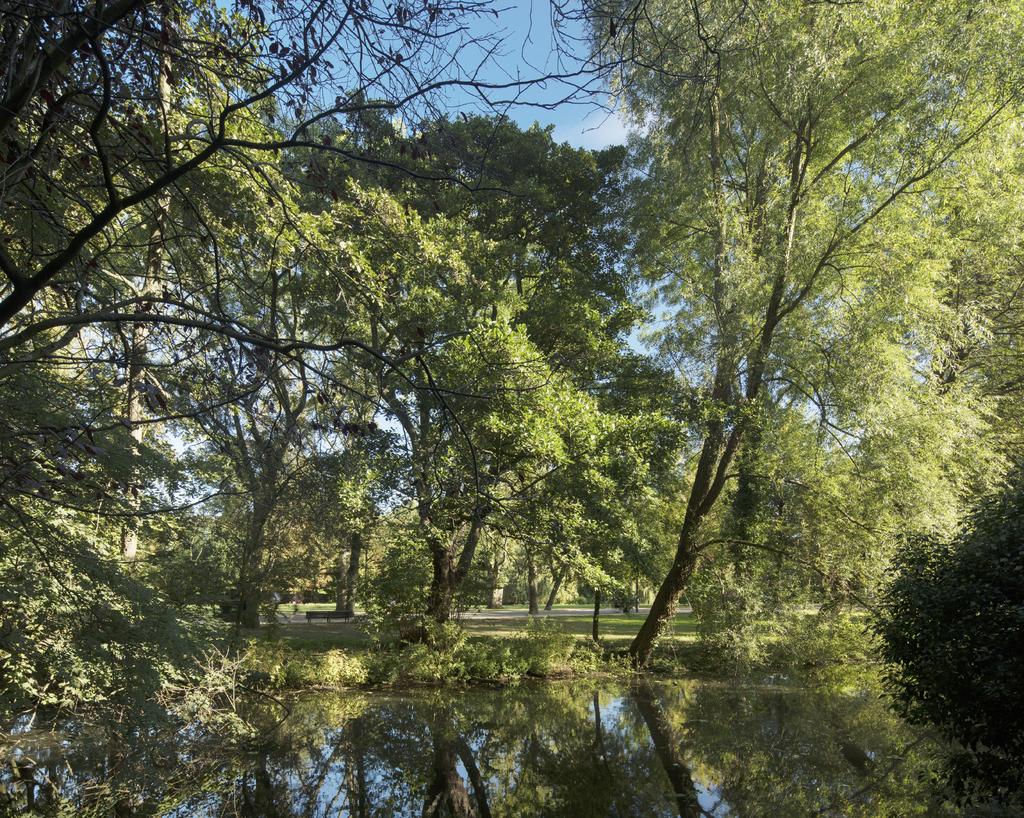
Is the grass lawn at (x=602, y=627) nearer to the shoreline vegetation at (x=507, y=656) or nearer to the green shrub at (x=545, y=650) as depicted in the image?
the shoreline vegetation at (x=507, y=656)

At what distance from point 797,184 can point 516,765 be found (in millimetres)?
11718

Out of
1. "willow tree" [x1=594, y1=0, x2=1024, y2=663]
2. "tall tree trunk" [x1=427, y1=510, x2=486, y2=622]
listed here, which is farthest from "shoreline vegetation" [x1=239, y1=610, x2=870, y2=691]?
"willow tree" [x1=594, y1=0, x2=1024, y2=663]

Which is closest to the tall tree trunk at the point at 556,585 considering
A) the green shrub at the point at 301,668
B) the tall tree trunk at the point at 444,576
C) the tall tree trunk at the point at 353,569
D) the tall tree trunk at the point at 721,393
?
the tall tree trunk at the point at 444,576

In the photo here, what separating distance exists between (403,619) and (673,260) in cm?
1009

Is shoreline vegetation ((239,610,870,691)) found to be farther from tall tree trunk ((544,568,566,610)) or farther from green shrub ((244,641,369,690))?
tall tree trunk ((544,568,566,610))

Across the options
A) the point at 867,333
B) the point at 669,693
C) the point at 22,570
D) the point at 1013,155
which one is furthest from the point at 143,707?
the point at 1013,155

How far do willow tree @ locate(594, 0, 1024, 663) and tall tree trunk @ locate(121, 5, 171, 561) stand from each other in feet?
25.1

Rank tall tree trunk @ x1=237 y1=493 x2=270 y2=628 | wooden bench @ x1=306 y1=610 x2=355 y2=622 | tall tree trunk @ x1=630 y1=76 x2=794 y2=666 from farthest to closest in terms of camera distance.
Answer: wooden bench @ x1=306 y1=610 x2=355 y2=622 < tall tree trunk @ x1=630 y1=76 x2=794 y2=666 < tall tree trunk @ x1=237 y1=493 x2=270 y2=628

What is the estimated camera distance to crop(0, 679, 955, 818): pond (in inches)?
288

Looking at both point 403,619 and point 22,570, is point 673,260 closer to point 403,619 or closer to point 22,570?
point 403,619

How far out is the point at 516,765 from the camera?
9.11 m

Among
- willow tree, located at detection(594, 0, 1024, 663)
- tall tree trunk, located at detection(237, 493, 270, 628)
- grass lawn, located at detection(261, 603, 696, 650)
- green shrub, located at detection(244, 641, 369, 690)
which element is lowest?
green shrub, located at detection(244, 641, 369, 690)

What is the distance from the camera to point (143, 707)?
275 inches

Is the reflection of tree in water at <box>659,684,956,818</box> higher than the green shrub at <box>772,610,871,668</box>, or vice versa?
the green shrub at <box>772,610,871,668</box>
